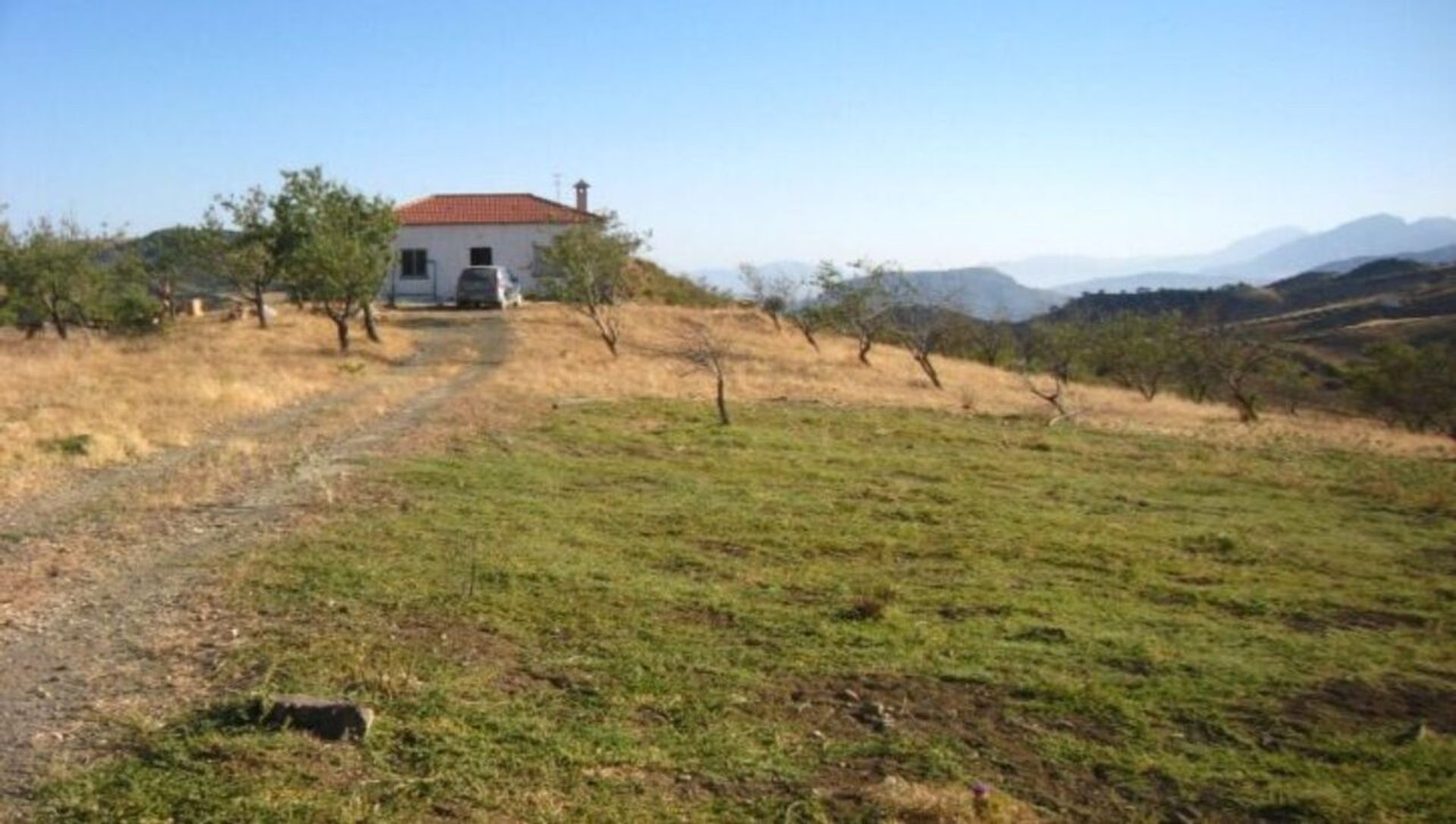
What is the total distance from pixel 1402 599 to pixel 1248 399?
20.5m

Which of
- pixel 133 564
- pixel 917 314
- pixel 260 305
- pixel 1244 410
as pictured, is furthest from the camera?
pixel 917 314

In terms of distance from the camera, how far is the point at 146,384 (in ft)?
55.0

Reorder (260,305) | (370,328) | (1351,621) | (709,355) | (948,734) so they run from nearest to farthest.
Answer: (948,734), (1351,621), (709,355), (370,328), (260,305)

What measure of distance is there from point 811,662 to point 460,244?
38.0 m

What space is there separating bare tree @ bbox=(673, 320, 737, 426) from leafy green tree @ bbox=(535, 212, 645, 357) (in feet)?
6.99

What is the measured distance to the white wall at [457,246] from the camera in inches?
1607

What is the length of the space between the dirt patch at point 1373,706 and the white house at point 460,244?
121 ft

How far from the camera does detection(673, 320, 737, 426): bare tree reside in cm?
1689

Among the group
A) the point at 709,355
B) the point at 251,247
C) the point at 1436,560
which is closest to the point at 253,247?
the point at 251,247

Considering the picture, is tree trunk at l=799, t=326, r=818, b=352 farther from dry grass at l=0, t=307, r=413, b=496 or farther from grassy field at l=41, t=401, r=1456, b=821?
grassy field at l=41, t=401, r=1456, b=821

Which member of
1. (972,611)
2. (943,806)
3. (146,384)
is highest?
(146,384)

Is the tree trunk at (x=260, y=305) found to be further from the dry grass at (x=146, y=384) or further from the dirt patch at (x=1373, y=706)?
the dirt patch at (x=1373, y=706)

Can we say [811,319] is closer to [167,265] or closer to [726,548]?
[167,265]

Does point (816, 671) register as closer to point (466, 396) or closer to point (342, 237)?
point (466, 396)
